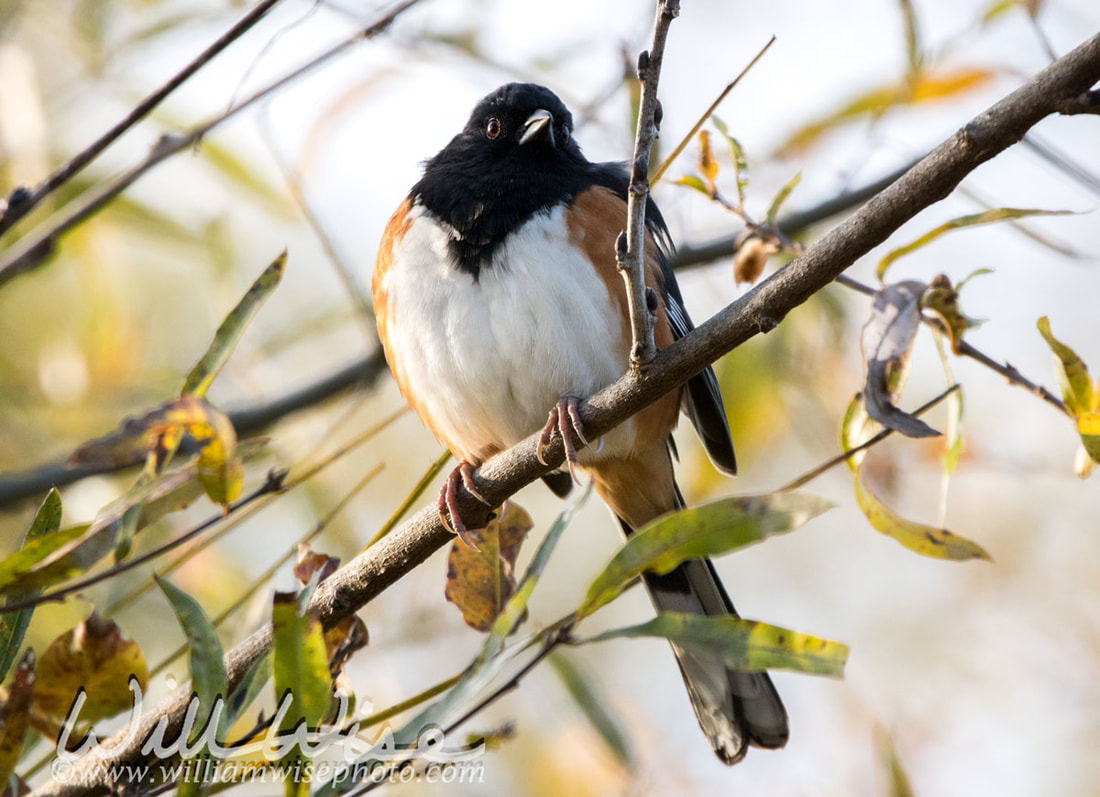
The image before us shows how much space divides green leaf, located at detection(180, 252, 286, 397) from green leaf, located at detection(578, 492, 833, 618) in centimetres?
62

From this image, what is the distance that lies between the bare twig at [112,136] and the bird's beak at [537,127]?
1.14 m

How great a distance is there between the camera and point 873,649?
5211 millimetres

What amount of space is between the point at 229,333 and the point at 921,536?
43.0 inches

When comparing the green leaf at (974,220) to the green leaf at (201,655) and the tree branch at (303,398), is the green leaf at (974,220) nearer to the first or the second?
the green leaf at (201,655)

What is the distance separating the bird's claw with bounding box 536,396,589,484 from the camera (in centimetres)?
194

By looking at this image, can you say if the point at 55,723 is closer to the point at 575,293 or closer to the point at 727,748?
the point at 575,293

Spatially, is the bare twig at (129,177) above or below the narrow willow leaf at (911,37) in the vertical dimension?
above

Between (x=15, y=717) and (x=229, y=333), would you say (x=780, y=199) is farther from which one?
(x=15, y=717)

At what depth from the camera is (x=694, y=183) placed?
210 cm

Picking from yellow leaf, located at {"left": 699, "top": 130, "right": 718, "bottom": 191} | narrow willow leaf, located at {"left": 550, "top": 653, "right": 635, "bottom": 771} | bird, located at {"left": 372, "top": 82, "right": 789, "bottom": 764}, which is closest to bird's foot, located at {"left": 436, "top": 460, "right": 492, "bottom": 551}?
bird, located at {"left": 372, "top": 82, "right": 789, "bottom": 764}

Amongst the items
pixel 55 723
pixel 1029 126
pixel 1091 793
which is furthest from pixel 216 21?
pixel 1091 793

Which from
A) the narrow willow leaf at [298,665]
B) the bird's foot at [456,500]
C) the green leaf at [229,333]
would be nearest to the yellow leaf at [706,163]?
the bird's foot at [456,500]

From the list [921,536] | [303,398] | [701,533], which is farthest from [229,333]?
[303,398]

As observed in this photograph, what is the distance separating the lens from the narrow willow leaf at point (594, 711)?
2352 mm
